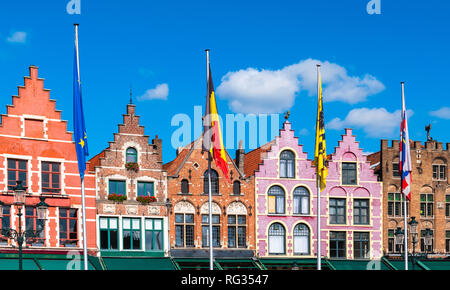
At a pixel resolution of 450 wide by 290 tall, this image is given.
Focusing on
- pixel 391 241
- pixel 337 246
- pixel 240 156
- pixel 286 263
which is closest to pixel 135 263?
pixel 286 263

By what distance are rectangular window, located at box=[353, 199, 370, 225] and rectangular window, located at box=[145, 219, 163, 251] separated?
12.1 m

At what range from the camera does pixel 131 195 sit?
3712cm

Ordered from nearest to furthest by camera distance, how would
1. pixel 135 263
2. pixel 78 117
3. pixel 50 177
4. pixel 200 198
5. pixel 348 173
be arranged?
pixel 78 117 < pixel 50 177 < pixel 135 263 < pixel 200 198 < pixel 348 173

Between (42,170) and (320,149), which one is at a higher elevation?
(320,149)

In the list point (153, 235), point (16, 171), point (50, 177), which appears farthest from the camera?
point (153, 235)

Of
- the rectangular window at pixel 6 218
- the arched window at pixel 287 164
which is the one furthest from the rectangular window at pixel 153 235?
the arched window at pixel 287 164

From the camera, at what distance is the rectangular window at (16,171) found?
3434 cm

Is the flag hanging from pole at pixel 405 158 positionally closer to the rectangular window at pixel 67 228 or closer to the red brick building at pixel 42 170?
the red brick building at pixel 42 170

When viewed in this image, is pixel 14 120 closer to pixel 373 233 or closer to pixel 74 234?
pixel 74 234

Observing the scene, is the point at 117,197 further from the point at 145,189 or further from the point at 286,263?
the point at 286,263

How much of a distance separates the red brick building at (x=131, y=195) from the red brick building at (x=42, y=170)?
2.45 ft

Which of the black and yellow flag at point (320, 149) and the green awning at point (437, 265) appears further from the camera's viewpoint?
the green awning at point (437, 265)

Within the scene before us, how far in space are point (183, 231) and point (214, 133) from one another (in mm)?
10505

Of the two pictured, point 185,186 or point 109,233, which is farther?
point 185,186
